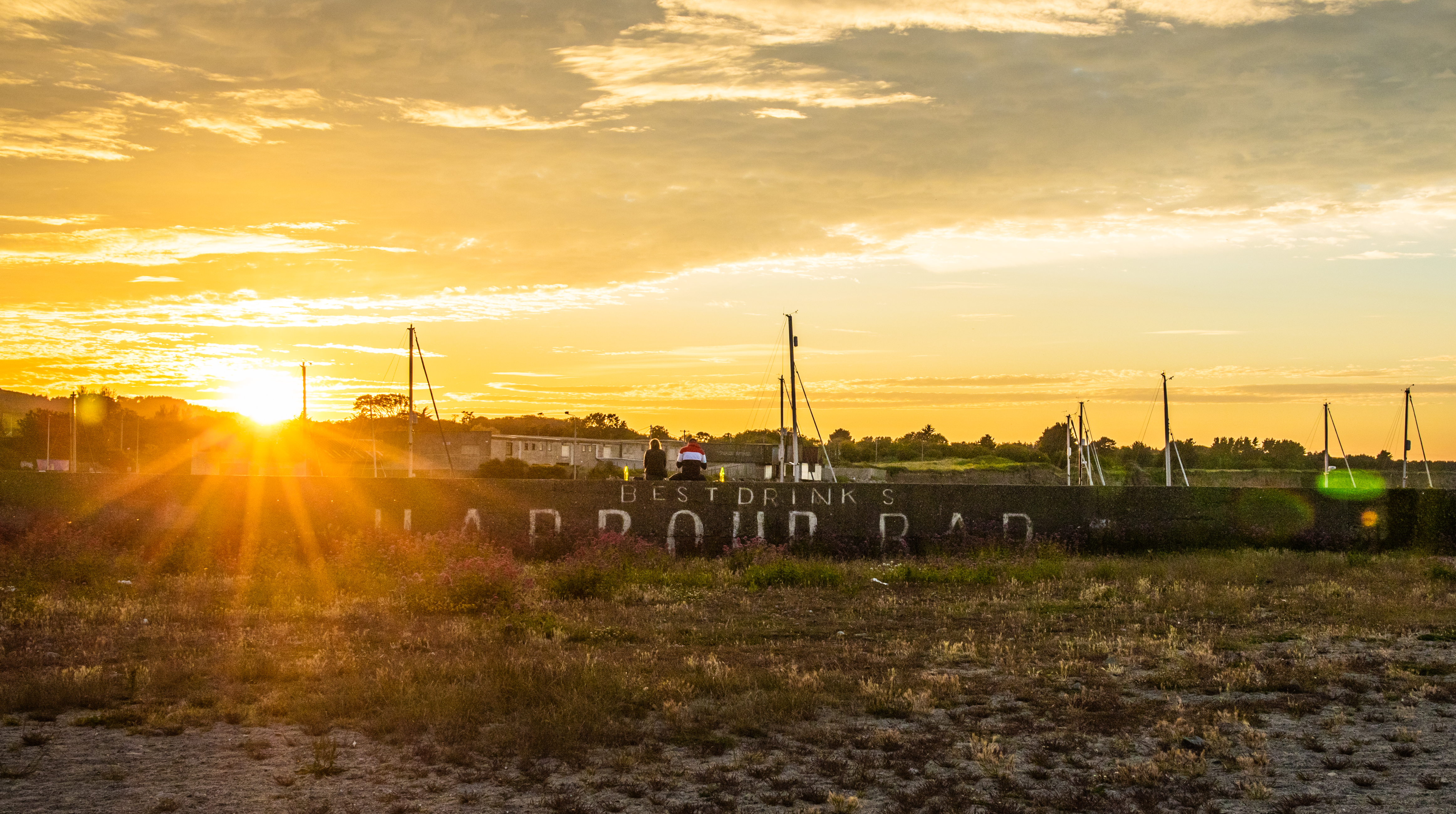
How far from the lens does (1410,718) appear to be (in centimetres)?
734

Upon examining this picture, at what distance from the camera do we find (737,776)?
6121 mm

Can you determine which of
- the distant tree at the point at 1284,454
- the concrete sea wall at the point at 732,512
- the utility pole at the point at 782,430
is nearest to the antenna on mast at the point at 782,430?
the utility pole at the point at 782,430

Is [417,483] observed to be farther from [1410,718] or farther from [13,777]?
[1410,718]

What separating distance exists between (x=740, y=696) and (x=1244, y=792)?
129 inches

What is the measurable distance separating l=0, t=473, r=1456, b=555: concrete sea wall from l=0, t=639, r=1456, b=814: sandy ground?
10782mm

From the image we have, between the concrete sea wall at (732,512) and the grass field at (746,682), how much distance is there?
2128 mm

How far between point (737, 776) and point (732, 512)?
40.6 feet

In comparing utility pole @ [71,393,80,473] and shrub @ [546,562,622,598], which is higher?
utility pole @ [71,393,80,473]

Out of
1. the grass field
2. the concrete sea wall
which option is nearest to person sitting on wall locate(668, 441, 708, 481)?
the concrete sea wall

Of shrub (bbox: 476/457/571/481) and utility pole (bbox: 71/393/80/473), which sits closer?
utility pole (bbox: 71/393/80/473)

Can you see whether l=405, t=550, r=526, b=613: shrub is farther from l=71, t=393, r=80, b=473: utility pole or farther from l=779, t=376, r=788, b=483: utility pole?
l=71, t=393, r=80, b=473: utility pole

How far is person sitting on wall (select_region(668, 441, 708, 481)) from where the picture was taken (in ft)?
64.3

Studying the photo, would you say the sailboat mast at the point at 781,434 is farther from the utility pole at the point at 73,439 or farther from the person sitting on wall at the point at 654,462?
the utility pole at the point at 73,439

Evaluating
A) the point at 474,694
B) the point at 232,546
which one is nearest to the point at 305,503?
the point at 232,546
